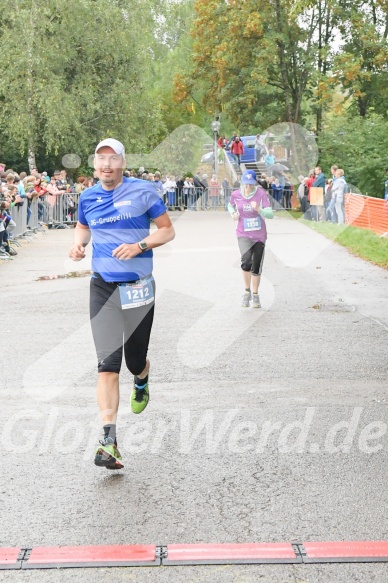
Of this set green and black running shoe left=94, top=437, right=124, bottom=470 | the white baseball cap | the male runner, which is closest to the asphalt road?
green and black running shoe left=94, top=437, right=124, bottom=470

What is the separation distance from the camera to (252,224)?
44.5 feet

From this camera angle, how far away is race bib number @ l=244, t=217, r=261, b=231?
13555 mm

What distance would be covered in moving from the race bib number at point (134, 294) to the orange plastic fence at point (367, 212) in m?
19.1

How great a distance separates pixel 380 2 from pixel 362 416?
127ft

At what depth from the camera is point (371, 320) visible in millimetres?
12414

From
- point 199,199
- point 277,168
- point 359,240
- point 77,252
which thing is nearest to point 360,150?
point 277,168

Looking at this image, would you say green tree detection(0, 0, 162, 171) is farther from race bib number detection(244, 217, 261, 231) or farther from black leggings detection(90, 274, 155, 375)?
black leggings detection(90, 274, 155, 375)

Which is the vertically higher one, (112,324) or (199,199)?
Answer: (112,324)

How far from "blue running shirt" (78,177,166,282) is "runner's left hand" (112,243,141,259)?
11cm

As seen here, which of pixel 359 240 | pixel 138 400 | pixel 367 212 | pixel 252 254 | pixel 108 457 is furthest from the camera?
pixel 367 212

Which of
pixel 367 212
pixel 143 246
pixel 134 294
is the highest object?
pixel 143 246

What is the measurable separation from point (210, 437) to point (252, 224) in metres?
7.08

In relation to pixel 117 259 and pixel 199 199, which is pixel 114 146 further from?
pixel 199 199

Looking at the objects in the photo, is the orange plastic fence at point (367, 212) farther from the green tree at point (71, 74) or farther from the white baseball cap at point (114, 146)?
the white baseball cap at point (114, 146)
